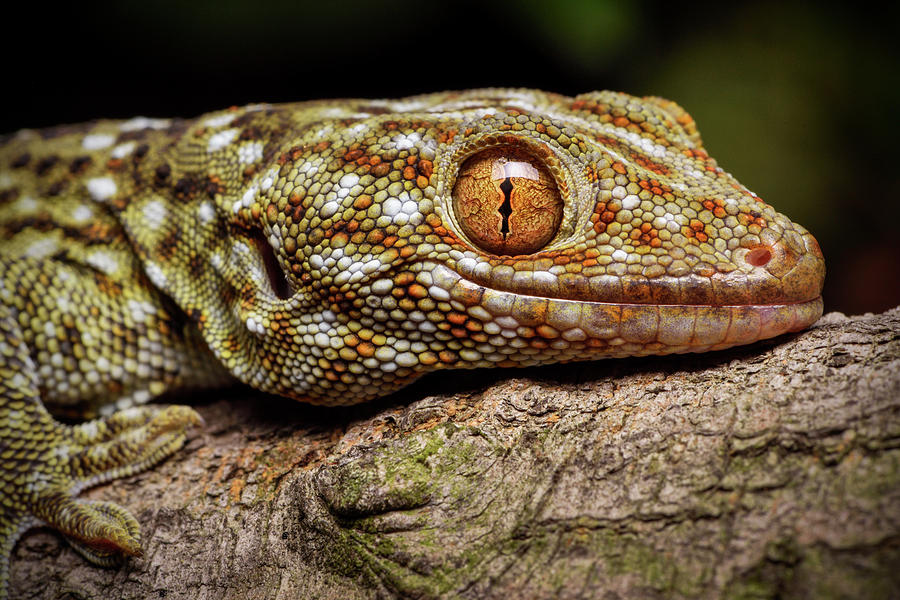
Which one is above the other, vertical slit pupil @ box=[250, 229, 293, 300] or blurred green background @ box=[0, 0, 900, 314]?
blurred green background @ box=[0, 0, 900, 314]

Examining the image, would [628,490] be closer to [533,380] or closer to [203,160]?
[533,380]

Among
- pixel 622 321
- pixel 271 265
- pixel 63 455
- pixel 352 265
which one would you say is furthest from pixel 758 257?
pixel 63 455

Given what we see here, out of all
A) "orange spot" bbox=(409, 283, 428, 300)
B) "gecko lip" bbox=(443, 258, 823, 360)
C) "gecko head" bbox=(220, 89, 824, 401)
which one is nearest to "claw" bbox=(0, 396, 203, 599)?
"gecko head" bbox=(220, 89, 824, 401)

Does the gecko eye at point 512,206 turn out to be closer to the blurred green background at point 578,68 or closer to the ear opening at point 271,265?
the ear opening at point 271,265

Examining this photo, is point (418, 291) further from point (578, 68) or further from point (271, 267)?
point (578, 68)

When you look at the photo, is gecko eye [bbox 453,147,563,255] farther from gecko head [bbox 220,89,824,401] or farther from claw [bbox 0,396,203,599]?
claw [bbox 0,396,203,599]

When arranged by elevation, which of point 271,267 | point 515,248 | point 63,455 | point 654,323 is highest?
point 515,248
